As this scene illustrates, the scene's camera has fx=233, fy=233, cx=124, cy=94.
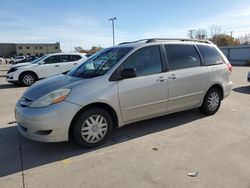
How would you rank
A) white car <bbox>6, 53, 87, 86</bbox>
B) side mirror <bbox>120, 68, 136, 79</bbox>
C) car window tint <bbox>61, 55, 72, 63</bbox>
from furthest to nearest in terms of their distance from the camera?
car window tint <bbox>61, 55, 72, 63</bbox> < white car <bbox>6, 53, 87, 86</bbox> < side mirror <bbox>120, 68, 136, 79</bbox>

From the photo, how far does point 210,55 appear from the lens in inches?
211

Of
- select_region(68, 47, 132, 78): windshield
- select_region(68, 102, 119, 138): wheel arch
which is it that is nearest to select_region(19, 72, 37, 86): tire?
select_region(68, 47, 132, 78): windshield

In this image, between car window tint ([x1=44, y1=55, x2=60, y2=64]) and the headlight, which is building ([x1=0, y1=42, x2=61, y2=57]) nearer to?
car window tint ([x1=44, y1=55, x2=60, y2=64])

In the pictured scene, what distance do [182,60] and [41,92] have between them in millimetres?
2825

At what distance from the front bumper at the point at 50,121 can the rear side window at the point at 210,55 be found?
3.17 m

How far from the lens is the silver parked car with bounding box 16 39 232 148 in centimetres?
354

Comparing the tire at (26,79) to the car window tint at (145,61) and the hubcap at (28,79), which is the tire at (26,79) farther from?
the car window tint at (145,61)

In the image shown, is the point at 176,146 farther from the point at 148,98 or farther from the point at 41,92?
the point at 41,92

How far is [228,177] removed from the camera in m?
2.92

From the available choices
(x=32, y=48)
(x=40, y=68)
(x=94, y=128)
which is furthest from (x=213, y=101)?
(x=32, y=48)

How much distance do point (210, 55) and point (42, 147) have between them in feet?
13.3

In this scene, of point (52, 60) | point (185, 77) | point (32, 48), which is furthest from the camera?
point (32, 48)

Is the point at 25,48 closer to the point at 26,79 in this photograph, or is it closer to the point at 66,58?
the point at 66,58

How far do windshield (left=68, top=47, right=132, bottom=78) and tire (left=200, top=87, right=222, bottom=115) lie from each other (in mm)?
2274
